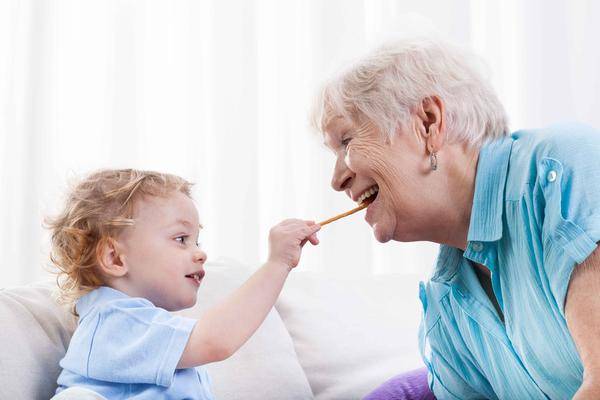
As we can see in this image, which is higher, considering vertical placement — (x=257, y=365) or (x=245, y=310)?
(x=245, y=310)

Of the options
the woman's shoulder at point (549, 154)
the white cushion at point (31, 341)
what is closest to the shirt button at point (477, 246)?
the woman's shoulder at point (549, 154)

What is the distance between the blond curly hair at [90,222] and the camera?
1481 millimetres

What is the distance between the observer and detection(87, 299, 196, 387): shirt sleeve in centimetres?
131

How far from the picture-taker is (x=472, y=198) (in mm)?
1453

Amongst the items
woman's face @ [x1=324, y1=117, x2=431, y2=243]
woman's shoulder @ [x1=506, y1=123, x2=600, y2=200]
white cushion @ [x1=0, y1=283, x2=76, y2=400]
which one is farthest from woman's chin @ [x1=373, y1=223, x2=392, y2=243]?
white cushion @ [x1=0, y1=283, x2=76, y2=400]

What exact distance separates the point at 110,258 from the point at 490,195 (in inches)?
28.9

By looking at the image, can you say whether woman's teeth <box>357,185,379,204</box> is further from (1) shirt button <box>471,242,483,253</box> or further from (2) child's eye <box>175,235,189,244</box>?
(2) child's eye <box>175,235,189,244</box>

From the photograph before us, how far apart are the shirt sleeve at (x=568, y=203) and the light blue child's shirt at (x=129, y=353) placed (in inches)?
25.0

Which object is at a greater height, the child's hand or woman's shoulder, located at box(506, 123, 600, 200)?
woman's shoulder, located at box(506, 123, 600, 200)

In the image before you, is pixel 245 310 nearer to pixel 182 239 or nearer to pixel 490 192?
pixel 182 239

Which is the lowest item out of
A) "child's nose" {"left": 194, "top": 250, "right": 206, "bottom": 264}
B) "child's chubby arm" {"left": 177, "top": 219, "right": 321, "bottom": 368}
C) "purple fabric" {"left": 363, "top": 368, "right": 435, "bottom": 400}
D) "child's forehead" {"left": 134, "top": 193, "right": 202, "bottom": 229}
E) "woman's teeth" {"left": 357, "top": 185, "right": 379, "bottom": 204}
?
"purple fabric" {"left": 363, "top": 368, "right": 435, "bottom": 400}

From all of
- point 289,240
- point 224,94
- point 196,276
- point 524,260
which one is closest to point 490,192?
point 524,260

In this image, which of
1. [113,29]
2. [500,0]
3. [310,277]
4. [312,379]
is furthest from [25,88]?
[500,0]

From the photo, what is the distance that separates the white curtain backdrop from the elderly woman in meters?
1.04
